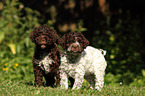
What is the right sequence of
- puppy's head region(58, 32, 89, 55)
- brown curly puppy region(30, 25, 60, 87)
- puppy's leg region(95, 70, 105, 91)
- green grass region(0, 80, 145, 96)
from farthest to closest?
puppy's leg region(95, 70, 105, 91) → brown curly puppy region(30, 25, 60, 87) → puppy's head region(58, 32, 89, 55) → green grass region(0, 80, 145, 96)

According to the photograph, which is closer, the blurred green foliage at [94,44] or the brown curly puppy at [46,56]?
the brown curly puppy at [46,56]

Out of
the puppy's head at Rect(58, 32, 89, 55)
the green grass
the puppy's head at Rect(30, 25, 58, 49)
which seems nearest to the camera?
the green grass

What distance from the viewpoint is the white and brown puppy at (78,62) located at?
18.6 ft

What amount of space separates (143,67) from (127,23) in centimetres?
199

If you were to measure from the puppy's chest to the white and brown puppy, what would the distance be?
27 centimetres

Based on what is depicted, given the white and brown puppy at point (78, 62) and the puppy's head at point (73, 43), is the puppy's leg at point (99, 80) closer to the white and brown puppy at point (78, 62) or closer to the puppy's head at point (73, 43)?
Answer: the white and brown puppy at point (78, 62)

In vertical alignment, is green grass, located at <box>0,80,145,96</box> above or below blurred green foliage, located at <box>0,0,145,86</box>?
below

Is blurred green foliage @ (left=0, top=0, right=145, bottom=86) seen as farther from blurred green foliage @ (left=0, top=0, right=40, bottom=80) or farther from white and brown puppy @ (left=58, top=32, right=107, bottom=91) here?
white and brown puppy @ (left=58, top=32, right=107, bottom=91)

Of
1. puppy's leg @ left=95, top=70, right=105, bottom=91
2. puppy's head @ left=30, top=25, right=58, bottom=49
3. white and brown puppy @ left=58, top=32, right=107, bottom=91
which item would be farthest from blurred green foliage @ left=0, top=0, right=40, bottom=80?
puppy's leg @ left=95, top=70, right=105, bottom=91

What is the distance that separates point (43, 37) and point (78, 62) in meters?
0.86

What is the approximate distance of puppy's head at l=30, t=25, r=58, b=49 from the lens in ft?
19.1

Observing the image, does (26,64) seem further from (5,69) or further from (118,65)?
(118,65)

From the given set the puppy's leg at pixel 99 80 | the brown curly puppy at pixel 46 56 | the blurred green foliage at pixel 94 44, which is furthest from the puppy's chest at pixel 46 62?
the blurred green foliage at pixel 94 44

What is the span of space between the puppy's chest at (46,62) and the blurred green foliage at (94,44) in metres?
2.34
